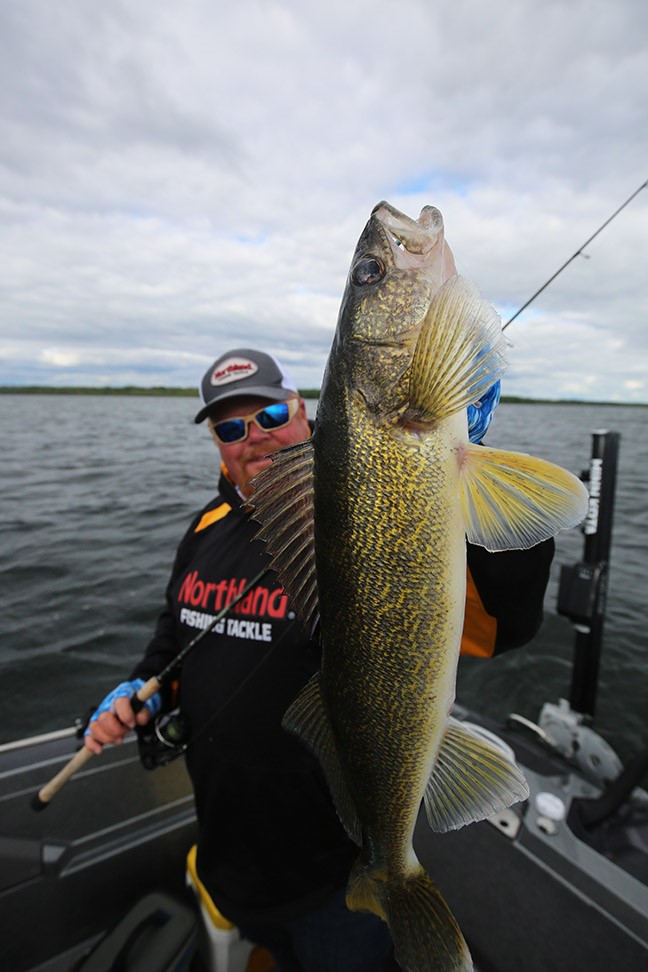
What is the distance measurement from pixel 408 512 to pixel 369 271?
0.67m

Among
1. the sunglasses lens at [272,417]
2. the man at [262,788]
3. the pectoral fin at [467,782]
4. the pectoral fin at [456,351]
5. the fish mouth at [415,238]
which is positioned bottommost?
the man at [262,788]

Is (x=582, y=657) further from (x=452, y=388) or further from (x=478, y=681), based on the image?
(x=452, y=388)

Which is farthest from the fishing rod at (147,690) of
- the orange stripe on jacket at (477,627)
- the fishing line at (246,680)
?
the orange stripe on jacket at (477,627)

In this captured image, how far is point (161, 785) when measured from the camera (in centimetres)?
376

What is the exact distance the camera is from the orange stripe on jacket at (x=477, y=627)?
173cm

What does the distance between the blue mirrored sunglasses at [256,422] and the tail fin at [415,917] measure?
231 cm

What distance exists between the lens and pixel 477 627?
1.84 meters

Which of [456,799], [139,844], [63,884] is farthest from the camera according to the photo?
[139,844]

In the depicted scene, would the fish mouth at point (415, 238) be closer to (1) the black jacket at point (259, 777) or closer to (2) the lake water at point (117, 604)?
(1) the black jacket at point (259, 777)

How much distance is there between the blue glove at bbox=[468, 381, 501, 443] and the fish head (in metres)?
0.41

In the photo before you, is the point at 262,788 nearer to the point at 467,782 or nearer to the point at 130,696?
the point at 130,696

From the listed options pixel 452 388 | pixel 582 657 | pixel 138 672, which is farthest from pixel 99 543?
pixel 452 388

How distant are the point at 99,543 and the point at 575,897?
1085 cm

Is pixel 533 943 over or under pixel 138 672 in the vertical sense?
under
